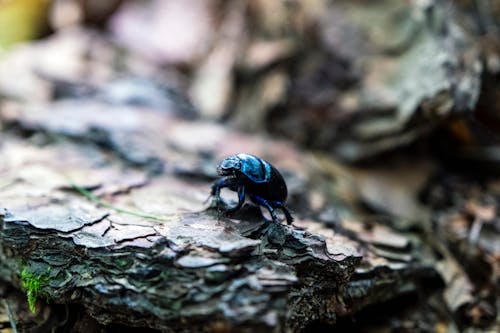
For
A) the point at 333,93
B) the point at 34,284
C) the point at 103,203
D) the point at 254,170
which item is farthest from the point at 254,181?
the point at 333,93

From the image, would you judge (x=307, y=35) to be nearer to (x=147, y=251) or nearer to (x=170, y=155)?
(x=170, y=155)

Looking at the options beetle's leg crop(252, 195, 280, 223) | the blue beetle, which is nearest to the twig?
the blue beetle

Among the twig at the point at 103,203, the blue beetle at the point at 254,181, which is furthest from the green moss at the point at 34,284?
the blue beetle at the point at 254,181

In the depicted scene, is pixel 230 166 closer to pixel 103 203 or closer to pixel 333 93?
pixel 103 203

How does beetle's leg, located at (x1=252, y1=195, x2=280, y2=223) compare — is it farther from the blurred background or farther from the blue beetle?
the blurred background

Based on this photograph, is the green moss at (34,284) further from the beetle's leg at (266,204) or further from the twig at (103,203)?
the beetle's leg at (266,204)

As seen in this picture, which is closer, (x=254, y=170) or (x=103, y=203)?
(x=254, y=170)

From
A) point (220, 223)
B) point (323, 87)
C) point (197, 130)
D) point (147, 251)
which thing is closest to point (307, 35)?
point (323, 87)
